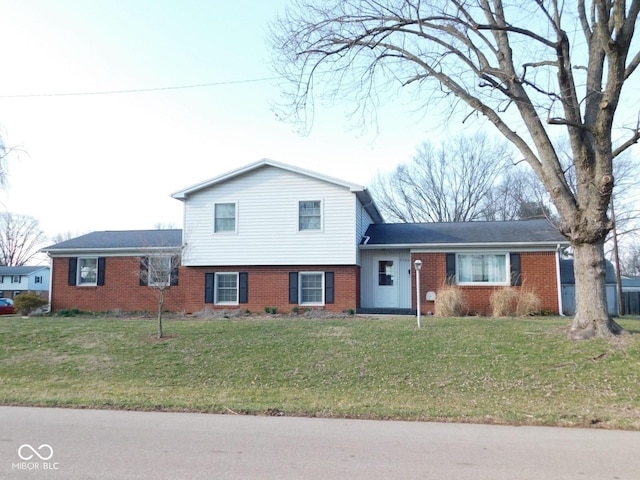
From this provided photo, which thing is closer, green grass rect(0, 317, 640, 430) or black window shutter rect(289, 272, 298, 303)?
green grass rect(0, 317, 640, 430)

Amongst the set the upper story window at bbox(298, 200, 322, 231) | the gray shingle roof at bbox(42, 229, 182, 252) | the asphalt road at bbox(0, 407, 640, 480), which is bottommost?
the asphalt road at bbox(0, 407, 640, 480)

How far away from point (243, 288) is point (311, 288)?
2.71m

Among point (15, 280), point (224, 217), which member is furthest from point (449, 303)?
point (15, 280)

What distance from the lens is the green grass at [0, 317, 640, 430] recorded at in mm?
8039

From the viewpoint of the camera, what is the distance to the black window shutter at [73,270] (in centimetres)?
2211

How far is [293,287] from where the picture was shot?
20078 mm

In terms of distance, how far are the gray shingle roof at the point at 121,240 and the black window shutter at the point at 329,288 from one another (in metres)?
6.38

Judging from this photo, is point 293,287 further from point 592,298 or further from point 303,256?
point 592,298

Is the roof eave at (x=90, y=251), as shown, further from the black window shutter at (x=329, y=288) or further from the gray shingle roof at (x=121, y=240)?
the black window shutter at (x=329, y=288)

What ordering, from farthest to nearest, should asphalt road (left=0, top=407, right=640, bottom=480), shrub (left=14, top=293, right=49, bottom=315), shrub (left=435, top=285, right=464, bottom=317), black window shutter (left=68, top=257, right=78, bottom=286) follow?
black window shutter (left=68, top=257, right=78, bottom=286) < shrub (left=14, top=293, right=49, bottom=315) < shrub (left=435, top=285, right=464, bottom=317) < asphalt road (left=0, top=407, right=640, bottom=480)

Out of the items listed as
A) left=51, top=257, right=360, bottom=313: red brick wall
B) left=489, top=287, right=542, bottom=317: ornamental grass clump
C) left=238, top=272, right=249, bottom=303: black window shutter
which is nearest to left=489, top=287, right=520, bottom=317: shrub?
left=489, top=287, right=542, bottom=317: ornamental grass clump

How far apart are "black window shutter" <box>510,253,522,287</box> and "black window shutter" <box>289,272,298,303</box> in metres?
8.06

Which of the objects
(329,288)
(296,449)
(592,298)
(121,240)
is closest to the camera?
(296,449)

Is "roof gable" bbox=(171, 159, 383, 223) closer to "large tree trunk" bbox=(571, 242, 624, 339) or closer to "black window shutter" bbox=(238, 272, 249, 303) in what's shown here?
"black window shutter" bbox=(238, 272, 249, 303)
